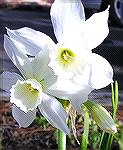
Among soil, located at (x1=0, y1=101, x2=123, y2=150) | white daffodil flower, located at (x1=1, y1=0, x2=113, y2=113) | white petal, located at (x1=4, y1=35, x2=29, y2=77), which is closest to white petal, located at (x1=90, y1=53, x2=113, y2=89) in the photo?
white daffodil flower, located at (x1=1, y1=0, x2=113, y2=113)

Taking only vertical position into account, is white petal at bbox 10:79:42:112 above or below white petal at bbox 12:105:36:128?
Answer: above

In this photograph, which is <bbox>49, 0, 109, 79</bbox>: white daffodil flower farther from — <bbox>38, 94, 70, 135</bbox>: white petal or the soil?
the soil

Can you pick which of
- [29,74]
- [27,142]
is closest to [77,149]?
[27,142]

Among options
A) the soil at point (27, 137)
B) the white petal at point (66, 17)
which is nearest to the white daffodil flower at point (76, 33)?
the white petal at point (66, 17)

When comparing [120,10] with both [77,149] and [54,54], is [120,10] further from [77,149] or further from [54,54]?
[54,54]

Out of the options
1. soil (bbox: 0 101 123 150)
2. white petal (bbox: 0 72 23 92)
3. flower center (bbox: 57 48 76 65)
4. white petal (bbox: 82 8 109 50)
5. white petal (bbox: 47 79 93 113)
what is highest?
white petal (bbox: 82 8 109 50)

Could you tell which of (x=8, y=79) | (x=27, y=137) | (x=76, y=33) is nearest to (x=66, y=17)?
(x=76, y=33)
